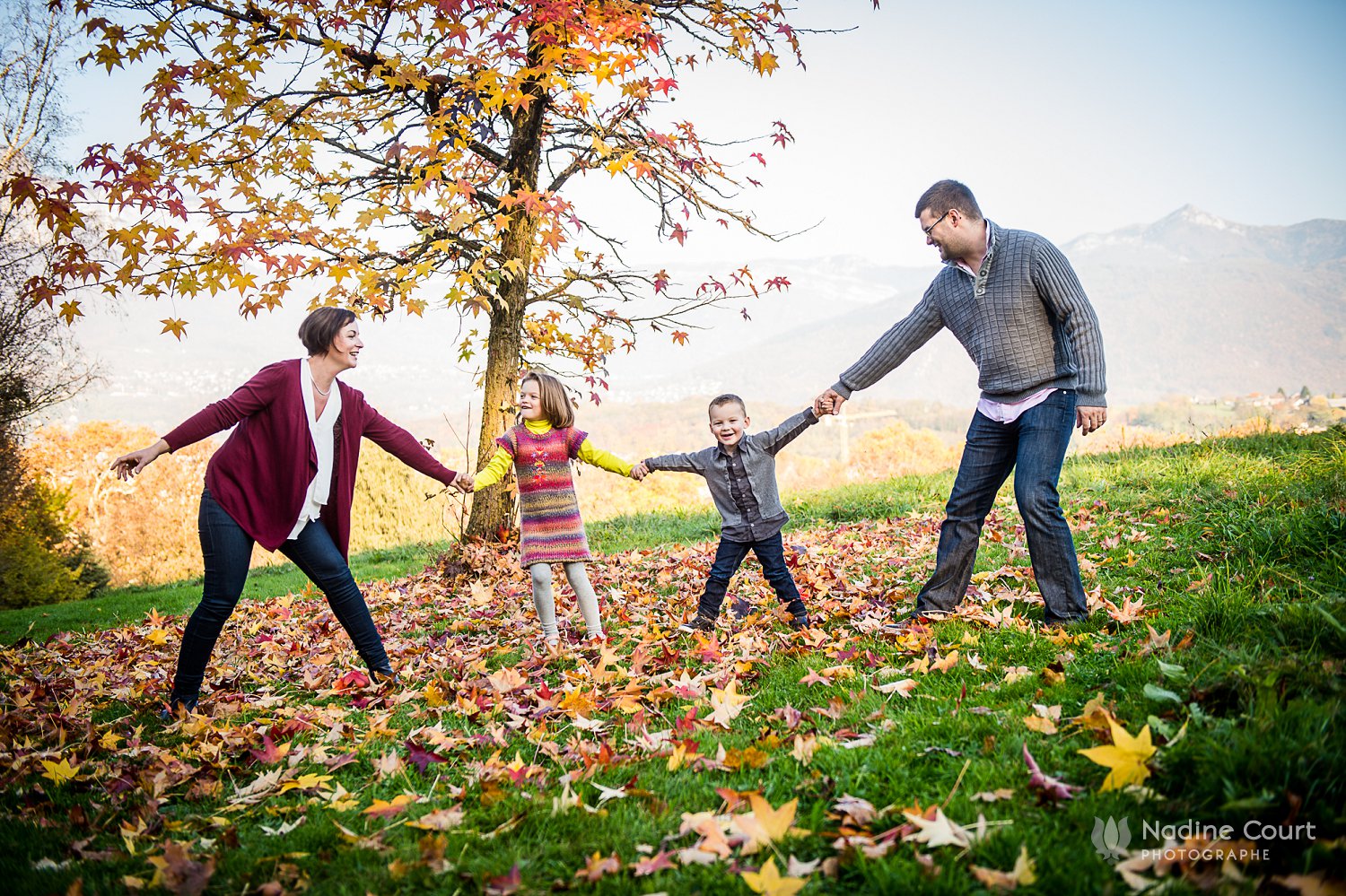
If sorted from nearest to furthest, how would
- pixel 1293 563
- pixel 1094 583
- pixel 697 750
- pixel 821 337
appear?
pixel 697 750
pixel 1293 563
pixel 1094 583
pixel 821 337

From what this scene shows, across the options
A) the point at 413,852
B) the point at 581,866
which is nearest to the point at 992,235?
the point at 581,866

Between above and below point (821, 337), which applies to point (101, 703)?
below

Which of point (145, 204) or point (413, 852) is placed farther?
point (145, 204)

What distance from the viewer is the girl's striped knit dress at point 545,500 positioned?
15.9 feet

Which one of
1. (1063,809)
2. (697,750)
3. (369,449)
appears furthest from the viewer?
(369,449)

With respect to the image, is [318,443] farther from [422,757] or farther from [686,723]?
[686,723]

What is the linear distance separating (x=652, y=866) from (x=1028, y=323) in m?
3.17

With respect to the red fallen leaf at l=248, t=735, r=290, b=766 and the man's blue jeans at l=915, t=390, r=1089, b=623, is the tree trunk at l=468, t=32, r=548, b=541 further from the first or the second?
the man's blue jeans at l=915, t=390, r=1089, b=623

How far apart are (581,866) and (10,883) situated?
1.78m

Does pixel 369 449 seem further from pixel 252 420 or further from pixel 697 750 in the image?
pixel 697 750

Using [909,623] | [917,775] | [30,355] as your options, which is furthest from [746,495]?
[30,355]

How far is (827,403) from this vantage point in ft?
14.1

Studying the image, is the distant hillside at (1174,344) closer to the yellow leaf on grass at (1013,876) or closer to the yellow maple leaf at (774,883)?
the yellow leaf on grass at (1013,876)

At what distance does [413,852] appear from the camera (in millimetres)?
2178
